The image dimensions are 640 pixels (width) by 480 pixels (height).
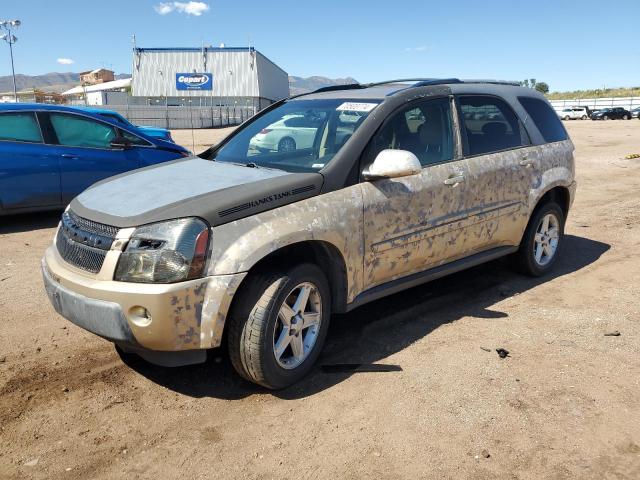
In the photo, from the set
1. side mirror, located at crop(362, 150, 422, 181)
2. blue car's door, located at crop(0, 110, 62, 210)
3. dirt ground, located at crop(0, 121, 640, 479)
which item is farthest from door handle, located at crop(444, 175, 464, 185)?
blue car's door, located at crop(0, 110, 62, 210)

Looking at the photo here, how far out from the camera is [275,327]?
129 inches

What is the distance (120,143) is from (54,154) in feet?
2.96

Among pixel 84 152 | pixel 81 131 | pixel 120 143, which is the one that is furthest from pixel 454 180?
pixel 81 131

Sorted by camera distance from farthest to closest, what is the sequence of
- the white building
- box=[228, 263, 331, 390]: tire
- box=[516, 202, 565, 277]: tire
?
the white building → box=[516, 202, 565, 277]: tire → box=[228, 263, 331, 390]: tire

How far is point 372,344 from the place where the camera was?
4129mm

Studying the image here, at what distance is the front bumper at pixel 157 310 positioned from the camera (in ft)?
9.70

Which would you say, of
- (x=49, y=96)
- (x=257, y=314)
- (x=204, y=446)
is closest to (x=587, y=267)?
(x=257, y=314)

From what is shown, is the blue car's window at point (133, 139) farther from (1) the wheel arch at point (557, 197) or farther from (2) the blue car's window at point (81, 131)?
(1) the wheel arch at point (557, 197)

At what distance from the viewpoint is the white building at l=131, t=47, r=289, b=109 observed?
207ft

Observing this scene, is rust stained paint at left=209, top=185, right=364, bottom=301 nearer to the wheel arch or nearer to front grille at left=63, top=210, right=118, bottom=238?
front grille at left=63, top=210, right=118, bottom=238

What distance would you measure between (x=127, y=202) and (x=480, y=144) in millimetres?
2868

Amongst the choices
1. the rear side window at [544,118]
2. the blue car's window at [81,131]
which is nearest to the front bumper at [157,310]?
the rear side window at [544,118]

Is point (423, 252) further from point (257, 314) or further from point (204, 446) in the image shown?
point (204, 446)

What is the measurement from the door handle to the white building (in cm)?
6047
